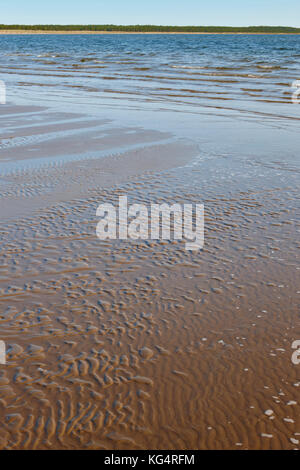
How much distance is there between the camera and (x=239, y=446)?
2148mm

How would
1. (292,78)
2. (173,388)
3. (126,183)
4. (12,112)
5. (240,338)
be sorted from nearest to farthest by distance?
(173,388) → (240,338) → (126,183) → (12,112) → (292,78)

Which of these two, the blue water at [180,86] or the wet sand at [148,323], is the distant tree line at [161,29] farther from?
the wet sand at [148,323]

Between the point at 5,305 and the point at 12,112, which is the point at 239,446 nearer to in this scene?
the point at 5,305

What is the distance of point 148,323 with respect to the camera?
303 centimetres

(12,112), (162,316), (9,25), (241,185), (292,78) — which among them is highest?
(9,25)

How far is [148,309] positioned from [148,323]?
165 millimetres

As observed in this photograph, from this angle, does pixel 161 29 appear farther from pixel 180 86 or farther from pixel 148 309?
pixel 148 309

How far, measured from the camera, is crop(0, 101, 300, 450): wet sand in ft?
7.40

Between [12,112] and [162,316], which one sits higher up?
[12,112]

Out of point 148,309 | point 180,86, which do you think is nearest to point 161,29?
point 180,86

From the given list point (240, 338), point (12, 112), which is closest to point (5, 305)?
point (240, 338)

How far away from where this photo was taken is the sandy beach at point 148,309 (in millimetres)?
2271

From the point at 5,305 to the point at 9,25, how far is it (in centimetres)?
17221

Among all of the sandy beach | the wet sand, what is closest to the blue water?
the sandy beach
